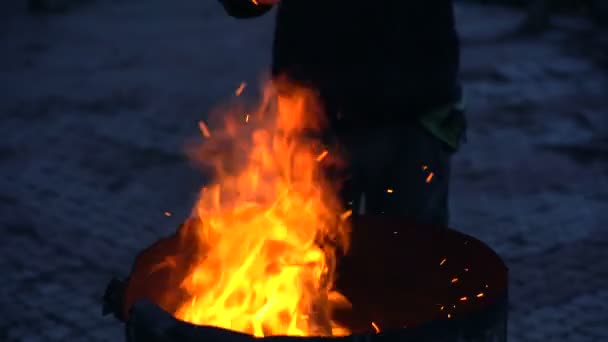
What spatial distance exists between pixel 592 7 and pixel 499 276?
38.4 feet

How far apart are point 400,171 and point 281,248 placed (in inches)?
25.8

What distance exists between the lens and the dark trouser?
3344 millimetres

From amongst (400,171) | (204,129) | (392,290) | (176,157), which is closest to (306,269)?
(392,290)

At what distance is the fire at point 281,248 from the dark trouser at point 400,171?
11 cm

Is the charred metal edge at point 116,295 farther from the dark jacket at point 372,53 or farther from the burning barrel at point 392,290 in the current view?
the dark jacket at point 372,53

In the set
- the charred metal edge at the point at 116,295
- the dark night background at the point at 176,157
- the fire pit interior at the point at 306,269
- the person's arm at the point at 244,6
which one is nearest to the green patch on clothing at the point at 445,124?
the fire pit interior at the point at 306,269

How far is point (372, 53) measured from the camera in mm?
3289

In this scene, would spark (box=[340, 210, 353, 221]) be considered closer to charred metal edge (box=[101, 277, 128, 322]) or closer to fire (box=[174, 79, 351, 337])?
fire (box=[174, 79, 351, 337])

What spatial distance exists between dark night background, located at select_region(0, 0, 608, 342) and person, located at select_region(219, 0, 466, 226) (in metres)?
1.93

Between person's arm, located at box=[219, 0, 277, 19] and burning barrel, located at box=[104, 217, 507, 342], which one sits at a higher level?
person's arm, located at box=[219, 0, 277, 19]

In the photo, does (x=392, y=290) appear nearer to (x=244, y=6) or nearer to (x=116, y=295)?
(x=116, y=295)

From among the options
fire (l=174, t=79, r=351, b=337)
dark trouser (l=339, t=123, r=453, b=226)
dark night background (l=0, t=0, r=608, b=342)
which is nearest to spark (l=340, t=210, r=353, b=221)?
fire (l=174, t=79, r=351, b=337)

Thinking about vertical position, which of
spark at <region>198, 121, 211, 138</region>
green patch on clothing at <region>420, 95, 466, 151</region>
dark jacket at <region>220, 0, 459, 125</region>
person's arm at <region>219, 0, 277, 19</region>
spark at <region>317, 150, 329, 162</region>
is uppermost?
person's arm at <region>219, 0, 277, 19</region>

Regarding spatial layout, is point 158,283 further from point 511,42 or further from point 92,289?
point 511,42
